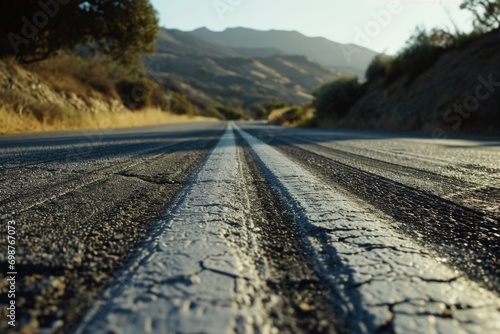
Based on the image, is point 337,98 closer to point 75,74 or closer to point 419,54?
point 419,54

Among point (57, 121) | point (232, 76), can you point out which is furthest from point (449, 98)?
point (232, 76)

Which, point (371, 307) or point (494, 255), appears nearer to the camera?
point (371, 307)

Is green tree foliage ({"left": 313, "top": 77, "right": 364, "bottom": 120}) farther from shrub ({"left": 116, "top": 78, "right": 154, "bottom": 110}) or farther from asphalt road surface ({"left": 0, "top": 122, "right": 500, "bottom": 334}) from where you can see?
asphalt road surface ({"left": 0, "top": 122, "right": 500, "bottom": 334})

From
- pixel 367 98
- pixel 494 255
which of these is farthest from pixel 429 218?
pixel 367 98

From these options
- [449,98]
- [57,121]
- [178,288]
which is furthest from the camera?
[449,98]

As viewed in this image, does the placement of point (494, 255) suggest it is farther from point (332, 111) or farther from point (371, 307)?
point (332, 111)

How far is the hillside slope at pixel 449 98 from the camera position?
9.75 meters

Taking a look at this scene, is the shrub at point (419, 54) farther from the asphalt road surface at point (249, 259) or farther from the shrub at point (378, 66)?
the asphalt road surface at point (249, 259)

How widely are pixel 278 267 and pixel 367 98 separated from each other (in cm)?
1589

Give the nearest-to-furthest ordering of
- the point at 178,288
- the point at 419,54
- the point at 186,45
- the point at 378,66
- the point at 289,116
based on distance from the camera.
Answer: the point at 178,288 → the point at 419,54 → the point at 378,66 → the point at 289,116 → the point at 186,45

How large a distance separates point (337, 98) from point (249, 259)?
54.8ft

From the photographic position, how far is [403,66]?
14.6 meters

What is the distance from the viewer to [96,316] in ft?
1.70

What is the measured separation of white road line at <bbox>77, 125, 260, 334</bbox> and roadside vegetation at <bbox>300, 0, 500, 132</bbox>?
14623 millimetres
